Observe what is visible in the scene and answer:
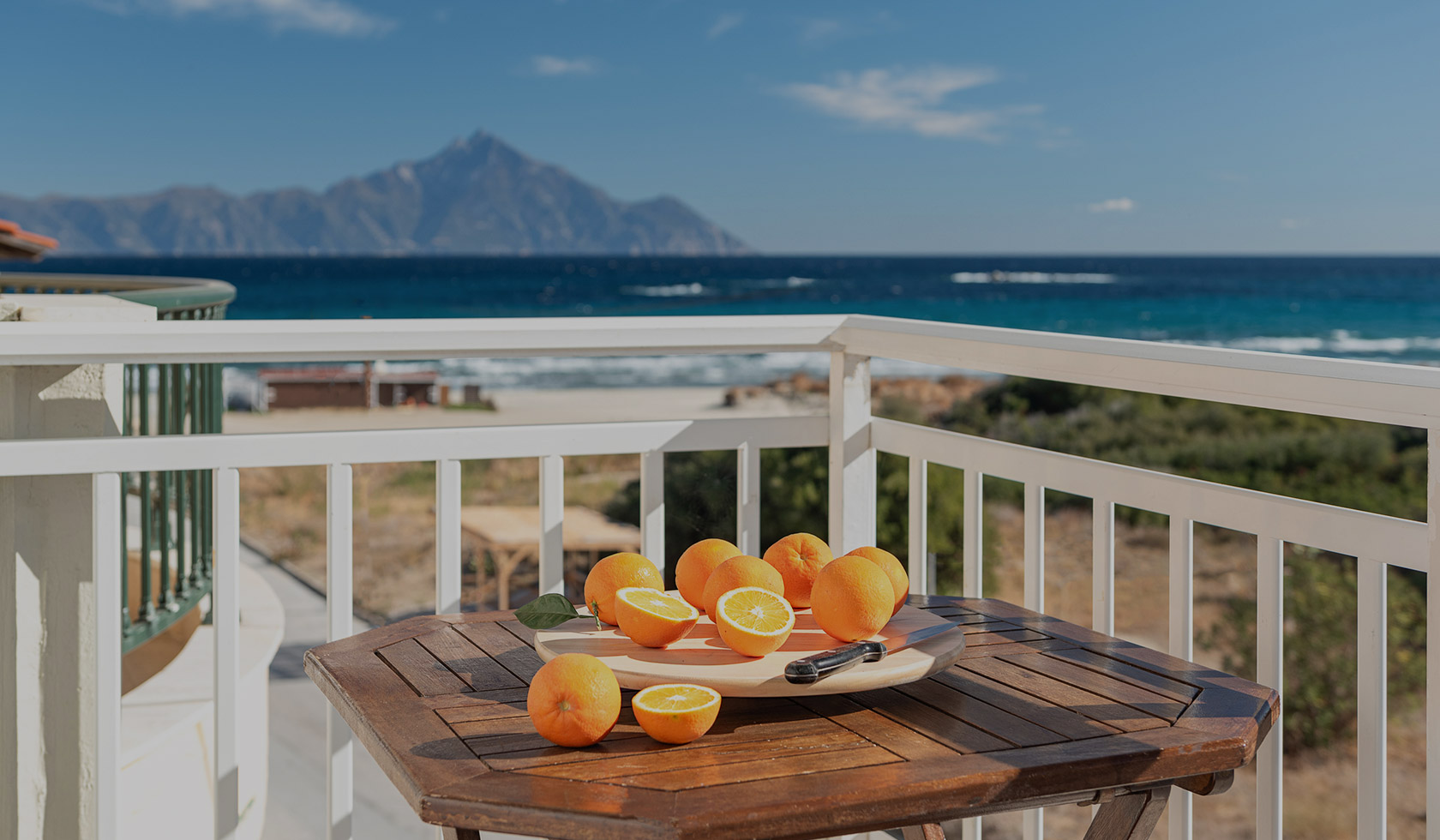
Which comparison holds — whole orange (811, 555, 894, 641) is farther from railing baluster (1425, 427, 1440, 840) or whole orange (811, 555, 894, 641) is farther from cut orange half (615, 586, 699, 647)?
railing baluster (1425, 427, 1440, 840)

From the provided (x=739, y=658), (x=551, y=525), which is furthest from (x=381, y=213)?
(x=739, y=658)

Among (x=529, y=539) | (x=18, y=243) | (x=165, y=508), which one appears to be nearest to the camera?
(x=165, y=508)

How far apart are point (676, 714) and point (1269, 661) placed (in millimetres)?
866

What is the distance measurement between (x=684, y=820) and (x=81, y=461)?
118cm

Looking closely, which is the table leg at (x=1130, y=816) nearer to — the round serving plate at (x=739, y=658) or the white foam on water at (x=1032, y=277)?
the round serving plate at (x=739, y=658)

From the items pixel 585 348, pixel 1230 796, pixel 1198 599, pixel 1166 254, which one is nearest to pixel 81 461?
pixel 585 348

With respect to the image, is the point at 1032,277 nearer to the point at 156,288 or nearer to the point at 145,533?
the point at 156,288

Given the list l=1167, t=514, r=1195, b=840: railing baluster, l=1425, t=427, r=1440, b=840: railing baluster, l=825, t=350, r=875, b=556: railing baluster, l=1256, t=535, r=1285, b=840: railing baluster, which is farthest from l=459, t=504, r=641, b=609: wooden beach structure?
l=1425, t=427, r=1440, b=840: railing baluster

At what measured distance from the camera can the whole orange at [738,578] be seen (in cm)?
109

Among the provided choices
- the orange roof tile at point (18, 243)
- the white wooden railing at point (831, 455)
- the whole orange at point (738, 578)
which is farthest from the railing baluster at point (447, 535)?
the orange roof tile at point (18, 243)

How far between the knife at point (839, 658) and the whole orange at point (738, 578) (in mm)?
95

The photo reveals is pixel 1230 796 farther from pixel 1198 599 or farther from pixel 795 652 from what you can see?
pixel 795 652

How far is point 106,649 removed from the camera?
155cm

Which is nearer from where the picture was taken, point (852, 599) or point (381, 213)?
point (852, 599)
